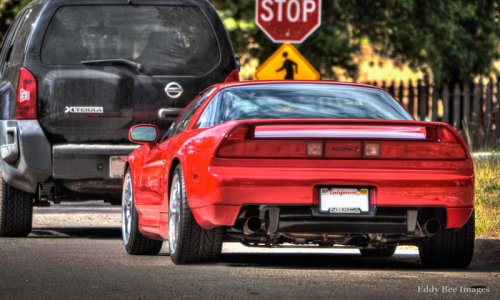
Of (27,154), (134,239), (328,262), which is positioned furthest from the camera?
(27,154)

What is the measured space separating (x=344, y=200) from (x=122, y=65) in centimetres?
439

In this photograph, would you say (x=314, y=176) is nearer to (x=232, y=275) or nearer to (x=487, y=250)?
(x=232, y=275)

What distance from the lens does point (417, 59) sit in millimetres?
32562

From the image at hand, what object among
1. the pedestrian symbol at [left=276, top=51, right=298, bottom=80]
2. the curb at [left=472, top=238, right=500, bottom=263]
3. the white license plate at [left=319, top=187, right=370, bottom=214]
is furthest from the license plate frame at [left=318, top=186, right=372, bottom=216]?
the pedestrian symbol at [left=276, top=51, right=298, bottom=80]

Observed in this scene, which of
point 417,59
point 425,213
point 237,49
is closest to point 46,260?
point 425,213

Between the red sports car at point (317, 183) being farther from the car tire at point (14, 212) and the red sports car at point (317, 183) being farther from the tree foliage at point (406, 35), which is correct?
the tree foliage at point (406, 35)

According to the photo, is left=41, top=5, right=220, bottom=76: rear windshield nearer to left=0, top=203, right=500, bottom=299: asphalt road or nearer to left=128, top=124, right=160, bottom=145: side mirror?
left=0, top=203, right=500, bottom=299: asphalt road

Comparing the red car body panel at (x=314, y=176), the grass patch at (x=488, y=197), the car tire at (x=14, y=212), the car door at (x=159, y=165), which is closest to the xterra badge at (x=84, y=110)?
the car tire at (x=14, y=212)

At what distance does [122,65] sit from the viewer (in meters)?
13.6

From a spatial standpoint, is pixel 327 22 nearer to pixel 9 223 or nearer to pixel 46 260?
pixel 9 223

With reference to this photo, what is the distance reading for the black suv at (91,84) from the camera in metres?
13.3

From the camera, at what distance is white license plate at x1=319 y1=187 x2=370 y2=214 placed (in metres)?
9.80

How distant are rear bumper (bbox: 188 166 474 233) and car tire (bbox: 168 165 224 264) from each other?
0.23 m

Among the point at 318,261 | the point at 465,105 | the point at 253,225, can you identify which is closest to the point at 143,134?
the point at 318,261
